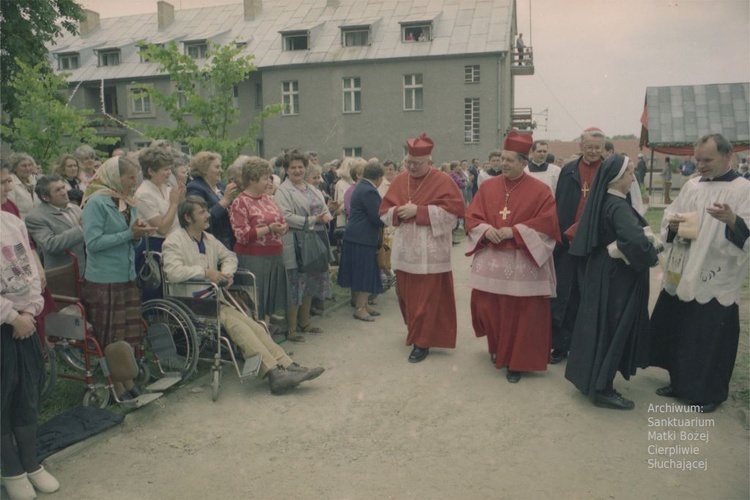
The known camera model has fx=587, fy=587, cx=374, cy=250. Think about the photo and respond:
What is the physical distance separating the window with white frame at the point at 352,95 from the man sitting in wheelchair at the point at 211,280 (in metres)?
24.6

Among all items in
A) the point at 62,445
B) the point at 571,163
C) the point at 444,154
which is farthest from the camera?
the point at 444,154

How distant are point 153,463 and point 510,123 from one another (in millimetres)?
29298

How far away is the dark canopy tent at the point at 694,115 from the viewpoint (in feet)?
63.4

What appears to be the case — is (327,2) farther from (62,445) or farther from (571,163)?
(62,445)

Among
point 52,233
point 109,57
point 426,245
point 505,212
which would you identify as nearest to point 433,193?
point 426,245

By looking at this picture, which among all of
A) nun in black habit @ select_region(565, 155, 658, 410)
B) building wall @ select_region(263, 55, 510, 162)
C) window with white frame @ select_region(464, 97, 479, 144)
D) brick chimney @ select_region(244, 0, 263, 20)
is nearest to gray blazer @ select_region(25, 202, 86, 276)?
nun in black habit @ select_region(565, 155, 658, 410)

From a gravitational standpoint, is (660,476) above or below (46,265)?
below

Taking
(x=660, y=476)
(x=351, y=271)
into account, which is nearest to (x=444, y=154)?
(x=351, y=271)

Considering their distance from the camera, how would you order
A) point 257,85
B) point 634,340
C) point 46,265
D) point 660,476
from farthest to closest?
point 257,85 → point 46,265 → point 634,340 → point 660,476

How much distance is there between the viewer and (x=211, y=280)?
16.2 ft

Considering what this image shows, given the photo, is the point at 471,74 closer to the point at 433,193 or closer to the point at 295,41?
the point at 295,41

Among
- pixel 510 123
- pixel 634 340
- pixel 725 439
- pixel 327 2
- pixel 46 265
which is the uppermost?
pixel 327 2

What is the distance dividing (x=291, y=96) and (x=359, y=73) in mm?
3688

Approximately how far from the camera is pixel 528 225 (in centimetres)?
514
